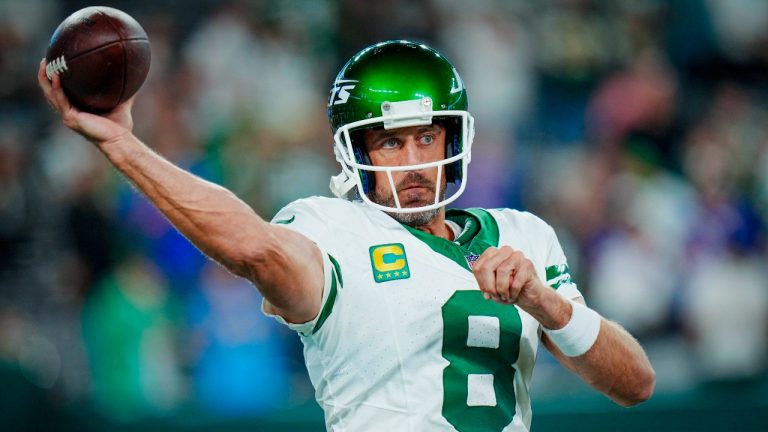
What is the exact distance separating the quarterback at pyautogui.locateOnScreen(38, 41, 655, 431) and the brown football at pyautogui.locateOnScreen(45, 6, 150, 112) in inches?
1.5

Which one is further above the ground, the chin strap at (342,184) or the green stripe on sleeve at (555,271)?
the chin strap at (342,184)

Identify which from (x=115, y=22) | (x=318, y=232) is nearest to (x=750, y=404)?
(x=318, y=232)

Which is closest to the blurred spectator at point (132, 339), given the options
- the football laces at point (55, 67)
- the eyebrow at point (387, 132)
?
the eyebrow at point (387, 132)

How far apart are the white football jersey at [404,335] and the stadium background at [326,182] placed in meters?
3.03

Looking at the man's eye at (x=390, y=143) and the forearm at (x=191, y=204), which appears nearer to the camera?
the forearm at (x=191, y=204)

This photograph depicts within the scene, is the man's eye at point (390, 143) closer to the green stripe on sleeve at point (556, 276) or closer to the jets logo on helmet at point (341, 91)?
the jets logo on helmet at point (341, 91)

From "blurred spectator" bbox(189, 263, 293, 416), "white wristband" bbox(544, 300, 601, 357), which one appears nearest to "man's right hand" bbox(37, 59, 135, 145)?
"white wristband" bbox(544, 300, 601, 357)

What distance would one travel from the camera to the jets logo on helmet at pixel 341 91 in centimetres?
362

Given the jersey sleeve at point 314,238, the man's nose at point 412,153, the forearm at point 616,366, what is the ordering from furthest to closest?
the man's nose at point 412,153, the forearm at point 616,366, the jersey sleeve at point 314,238

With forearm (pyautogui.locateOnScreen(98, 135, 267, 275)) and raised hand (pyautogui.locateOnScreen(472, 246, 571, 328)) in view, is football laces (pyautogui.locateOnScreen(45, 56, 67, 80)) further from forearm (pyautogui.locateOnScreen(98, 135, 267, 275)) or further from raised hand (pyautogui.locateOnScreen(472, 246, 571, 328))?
raised hand (pyautogui.locateOnScreen(472, 246, 571, 328))

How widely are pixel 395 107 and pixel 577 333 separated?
2.90ft

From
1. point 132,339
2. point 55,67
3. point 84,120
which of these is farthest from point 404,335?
point 132,339

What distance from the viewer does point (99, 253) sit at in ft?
25.6

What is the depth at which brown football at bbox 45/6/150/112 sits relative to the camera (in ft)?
9.45
